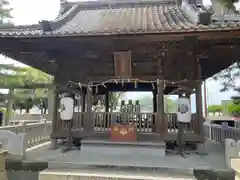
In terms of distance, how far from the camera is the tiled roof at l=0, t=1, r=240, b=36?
233 inches

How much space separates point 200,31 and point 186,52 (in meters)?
1.56

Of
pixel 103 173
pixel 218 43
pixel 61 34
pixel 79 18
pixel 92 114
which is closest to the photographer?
pixel 103 173

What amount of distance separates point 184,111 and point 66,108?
3794mm

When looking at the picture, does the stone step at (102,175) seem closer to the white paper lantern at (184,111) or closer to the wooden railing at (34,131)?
the white paper lantern at (184,111)

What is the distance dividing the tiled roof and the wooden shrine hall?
3 cm

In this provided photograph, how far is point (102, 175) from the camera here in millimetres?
5102

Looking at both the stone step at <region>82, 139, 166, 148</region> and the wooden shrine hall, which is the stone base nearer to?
the stone step at <region>82, 139, 166, 148</region>

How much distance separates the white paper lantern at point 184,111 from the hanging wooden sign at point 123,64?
1874mm

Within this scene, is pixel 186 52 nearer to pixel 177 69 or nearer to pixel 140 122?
pixel 177 69

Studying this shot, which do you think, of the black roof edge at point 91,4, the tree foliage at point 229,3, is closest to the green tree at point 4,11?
the black roof edge at point 91,4

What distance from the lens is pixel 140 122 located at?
24.9 feet

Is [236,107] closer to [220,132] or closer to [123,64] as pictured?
[220,132]

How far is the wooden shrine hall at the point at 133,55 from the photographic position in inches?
243

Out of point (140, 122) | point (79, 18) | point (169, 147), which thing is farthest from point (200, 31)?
point (79, 18)
